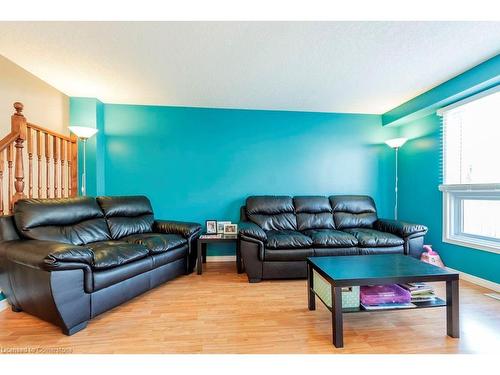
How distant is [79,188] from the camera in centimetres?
338

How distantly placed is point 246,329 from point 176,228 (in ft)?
5.29

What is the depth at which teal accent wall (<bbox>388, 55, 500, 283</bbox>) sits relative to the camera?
2.53 m

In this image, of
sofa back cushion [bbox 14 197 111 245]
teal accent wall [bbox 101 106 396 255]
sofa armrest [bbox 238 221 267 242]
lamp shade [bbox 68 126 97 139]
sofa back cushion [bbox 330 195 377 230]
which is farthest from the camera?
teal accent wall [bbox 101 106 396 255]

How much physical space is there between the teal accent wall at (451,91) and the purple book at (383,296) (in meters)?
2.20

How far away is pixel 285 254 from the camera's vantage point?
109 inches

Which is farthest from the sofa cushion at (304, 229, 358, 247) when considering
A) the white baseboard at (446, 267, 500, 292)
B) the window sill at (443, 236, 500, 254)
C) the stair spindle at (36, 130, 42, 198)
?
the stair spindle at (36, 130, 42, 198)

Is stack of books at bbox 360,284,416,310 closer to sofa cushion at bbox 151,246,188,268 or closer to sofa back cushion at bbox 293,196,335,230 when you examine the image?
sofa back cushion at bbox 293,196,335,230

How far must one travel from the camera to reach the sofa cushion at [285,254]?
277 cm

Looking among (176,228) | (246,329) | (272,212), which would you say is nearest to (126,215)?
(176,228)

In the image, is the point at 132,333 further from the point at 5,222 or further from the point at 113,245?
the point at 5,222

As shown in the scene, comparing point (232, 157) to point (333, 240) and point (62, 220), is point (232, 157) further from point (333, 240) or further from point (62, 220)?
point (62, 220)

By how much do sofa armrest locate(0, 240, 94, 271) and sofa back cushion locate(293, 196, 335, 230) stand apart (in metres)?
2.49
